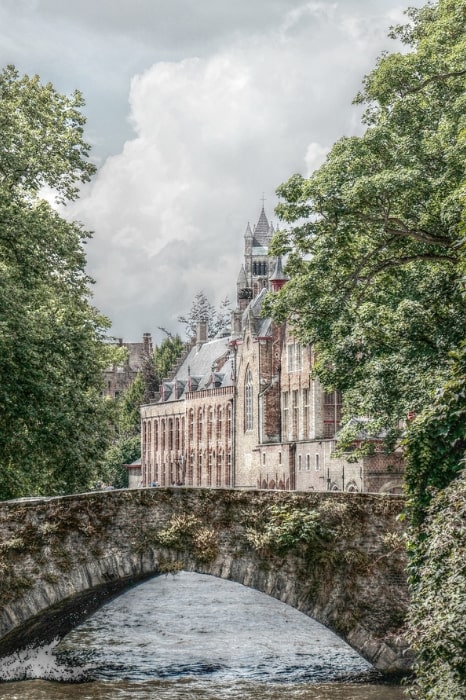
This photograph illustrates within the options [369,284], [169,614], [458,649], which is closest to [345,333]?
[369,284]

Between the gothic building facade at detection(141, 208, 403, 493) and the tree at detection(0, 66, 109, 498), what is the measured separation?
16.3 metres

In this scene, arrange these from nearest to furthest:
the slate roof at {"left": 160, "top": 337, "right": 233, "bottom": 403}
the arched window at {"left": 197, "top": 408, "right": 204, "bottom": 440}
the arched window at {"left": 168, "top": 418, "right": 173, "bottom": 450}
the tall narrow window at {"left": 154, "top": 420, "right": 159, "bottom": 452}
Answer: the slate roof at {"left": 160, "top": 337, "right": 233, "bottom": 403} < the arched window at {"left": 197, "top": 408, "right": 204, "bottom": 440} < the arched window at {"left": 168, "top": 418, "right": 173, "bottom": 450} < the tall narrow window at {"left": 154, "top": 420, "right": 159, "bottom": 452}

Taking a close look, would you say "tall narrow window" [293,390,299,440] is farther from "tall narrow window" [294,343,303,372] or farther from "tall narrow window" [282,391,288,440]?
"tall narrow window" [294,343,303,372]

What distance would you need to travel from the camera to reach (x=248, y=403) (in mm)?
79750

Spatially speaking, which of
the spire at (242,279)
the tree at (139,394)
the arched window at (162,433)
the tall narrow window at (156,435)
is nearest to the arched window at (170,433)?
the arched window at (162,433)

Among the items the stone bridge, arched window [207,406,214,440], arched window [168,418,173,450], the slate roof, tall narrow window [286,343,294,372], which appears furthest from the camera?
arched window [168,418,173,450]

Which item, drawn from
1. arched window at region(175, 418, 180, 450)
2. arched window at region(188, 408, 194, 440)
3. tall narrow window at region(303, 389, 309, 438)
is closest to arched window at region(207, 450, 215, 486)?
arched window at region(188, 408, 194, 440)

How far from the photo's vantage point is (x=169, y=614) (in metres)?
34.0

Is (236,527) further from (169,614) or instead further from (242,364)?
(242,364)

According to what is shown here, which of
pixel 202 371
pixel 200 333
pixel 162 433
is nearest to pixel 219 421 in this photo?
pixel 202 371

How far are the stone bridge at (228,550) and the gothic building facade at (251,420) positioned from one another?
24493 mm

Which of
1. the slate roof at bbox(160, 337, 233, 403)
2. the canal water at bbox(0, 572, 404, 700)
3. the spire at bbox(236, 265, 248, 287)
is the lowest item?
the canal water at bbox(0, 572, 404, 700)

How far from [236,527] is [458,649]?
6582mm

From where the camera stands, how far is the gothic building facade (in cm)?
6028
